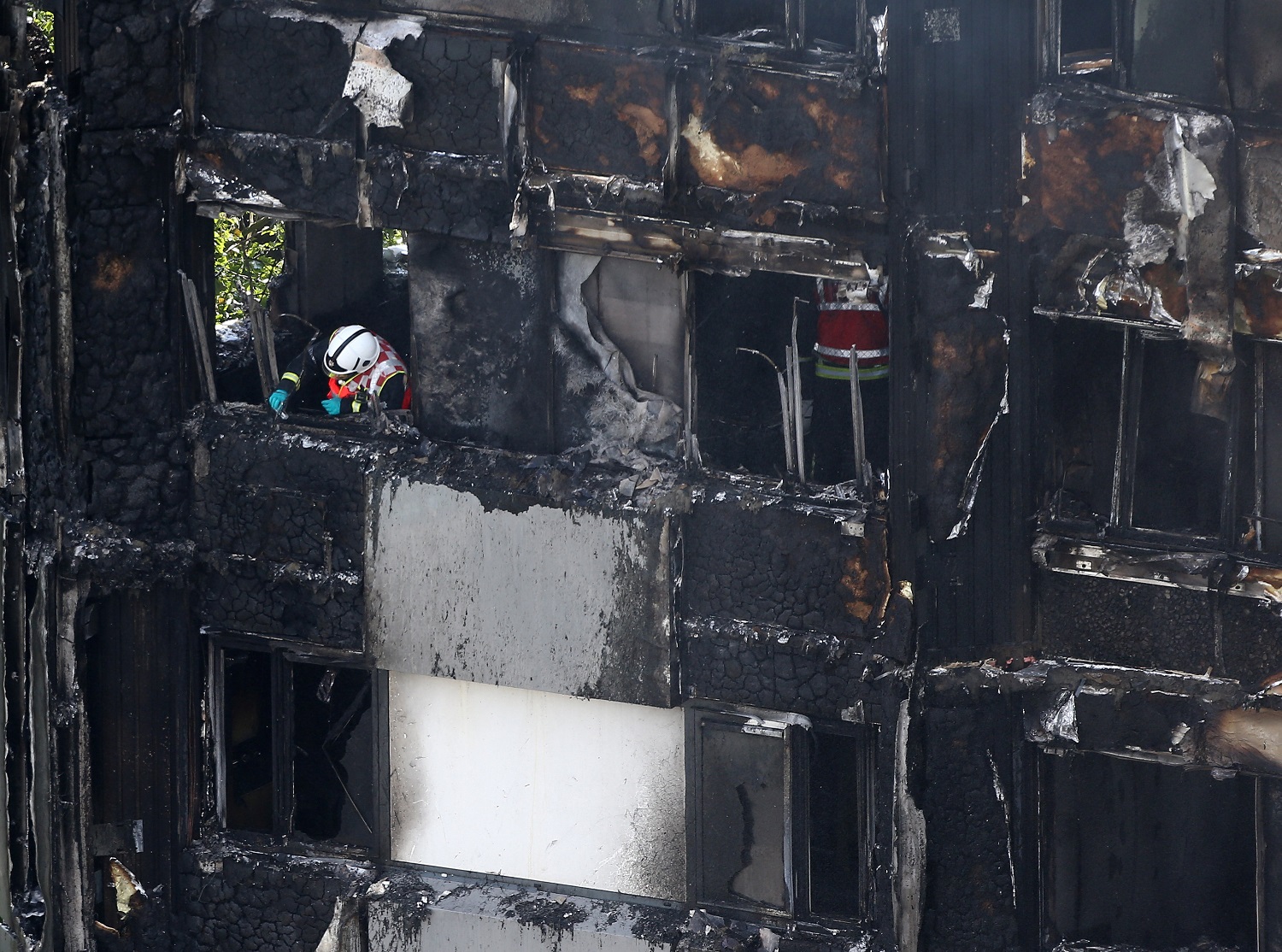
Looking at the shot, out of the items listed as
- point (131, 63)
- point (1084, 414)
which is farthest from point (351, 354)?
point (1084, 414)

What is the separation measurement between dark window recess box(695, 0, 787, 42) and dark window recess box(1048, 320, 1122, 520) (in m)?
2.18

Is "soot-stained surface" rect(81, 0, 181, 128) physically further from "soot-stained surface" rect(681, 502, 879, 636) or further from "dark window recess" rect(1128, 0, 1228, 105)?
"dark window recess" rect(1128, 0, 1228, 105)

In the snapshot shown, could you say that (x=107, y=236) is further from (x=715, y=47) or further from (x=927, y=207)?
(x=927, y=207)

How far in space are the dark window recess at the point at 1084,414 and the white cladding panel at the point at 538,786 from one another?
254cm

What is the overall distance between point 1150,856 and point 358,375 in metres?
5.35

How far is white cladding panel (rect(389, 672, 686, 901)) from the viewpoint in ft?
31.2

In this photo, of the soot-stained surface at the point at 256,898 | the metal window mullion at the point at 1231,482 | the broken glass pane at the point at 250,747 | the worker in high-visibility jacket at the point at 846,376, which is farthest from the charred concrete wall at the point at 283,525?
the metal window mullion at the point at 1231,482

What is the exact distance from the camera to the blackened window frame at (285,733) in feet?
32.4

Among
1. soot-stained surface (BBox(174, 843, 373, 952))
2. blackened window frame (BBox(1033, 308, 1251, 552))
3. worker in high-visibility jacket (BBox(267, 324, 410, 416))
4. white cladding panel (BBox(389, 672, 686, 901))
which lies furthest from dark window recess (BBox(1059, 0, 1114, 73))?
soot-stained surface (BBox(174, 843, 373, 952))

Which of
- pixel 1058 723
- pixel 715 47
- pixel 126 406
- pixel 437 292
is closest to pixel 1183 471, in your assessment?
pixel 1058 723

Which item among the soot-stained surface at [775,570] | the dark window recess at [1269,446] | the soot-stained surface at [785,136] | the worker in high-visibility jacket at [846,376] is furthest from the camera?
the worker in high-visibility jacket at [846,376]

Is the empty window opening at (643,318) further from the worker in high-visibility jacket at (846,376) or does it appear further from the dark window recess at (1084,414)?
the dark window recess at (1084,414)

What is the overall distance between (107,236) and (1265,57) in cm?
623

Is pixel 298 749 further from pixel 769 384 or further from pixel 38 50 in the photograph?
pixel 38 50
